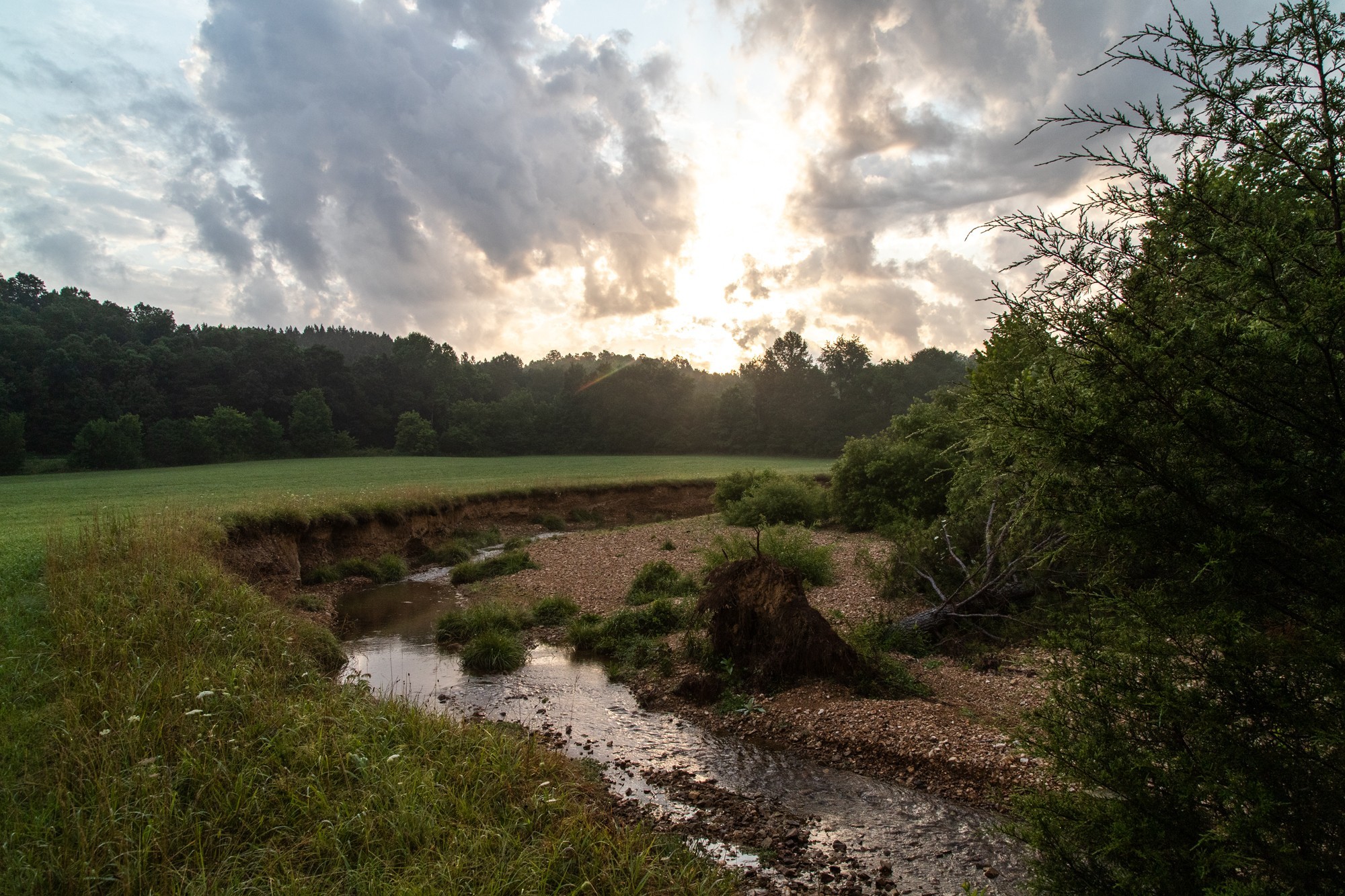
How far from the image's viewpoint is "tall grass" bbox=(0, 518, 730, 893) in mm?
4672

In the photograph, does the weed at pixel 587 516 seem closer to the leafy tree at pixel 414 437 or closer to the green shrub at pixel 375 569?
the green shrub at pixel 375 569

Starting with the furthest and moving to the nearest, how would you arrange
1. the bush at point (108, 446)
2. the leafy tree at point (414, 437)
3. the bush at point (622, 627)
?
the leafy tree at point (414, 437) → the bush at point (108, 446) → the bush at point (622, 627)

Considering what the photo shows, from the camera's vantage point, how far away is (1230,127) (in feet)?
11.1

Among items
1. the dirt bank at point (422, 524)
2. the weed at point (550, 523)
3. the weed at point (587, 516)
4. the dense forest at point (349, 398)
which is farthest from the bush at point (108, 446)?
the weed at point (587, 516)

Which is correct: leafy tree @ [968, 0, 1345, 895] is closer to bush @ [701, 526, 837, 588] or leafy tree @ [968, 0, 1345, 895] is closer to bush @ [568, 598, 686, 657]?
bush @ [568, 598, 686, 657]

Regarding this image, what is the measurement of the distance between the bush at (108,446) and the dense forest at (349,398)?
0.45 feet

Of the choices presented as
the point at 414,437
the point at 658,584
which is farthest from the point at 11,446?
the point at 658,584

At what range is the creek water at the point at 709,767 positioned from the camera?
237 inches

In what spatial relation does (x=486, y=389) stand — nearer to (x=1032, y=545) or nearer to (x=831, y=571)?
(x=831, y=571)

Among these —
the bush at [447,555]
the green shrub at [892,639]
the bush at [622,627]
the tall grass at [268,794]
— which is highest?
the tall grass at [268,794]

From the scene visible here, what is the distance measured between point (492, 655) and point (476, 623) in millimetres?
1942

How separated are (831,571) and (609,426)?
222ft

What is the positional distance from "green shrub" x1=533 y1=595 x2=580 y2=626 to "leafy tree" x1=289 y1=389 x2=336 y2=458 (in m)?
63.4

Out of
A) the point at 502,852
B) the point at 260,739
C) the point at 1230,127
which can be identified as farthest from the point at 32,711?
the point at 1230,127
